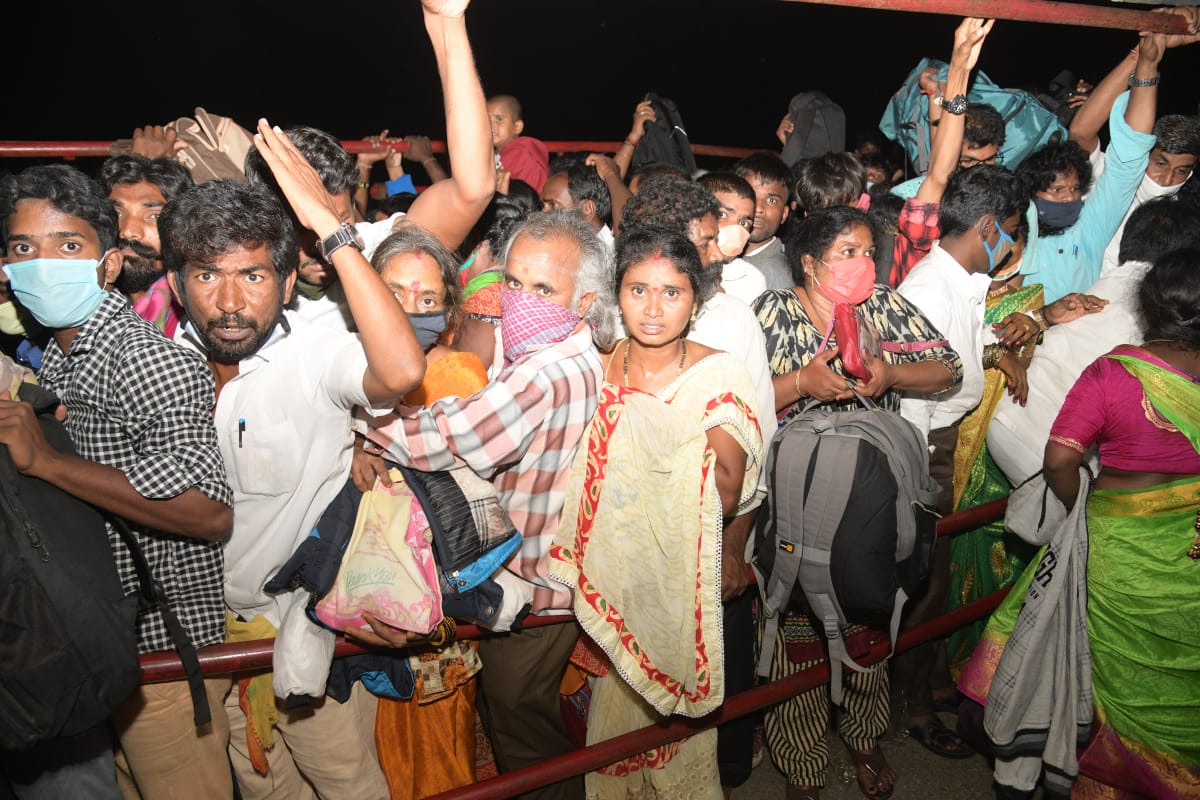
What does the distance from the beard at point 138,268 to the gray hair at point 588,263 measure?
1.25 meters

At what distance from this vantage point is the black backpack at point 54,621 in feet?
5.51

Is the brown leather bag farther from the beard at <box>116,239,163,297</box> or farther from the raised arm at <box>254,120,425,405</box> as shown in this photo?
the raised arm at <box>254,120,425,405</box>

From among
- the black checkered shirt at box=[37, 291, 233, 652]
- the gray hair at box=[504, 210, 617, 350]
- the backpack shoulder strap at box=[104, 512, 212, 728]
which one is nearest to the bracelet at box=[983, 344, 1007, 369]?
the gray hair at box=[504, 210, 617, 350]

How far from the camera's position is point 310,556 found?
2.04m

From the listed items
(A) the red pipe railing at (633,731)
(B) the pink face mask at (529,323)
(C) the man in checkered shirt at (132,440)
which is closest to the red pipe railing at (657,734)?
(A) the red pipe railing at (633,731)

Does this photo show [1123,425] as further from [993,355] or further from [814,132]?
[814,132]

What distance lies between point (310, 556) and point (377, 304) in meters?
0.70

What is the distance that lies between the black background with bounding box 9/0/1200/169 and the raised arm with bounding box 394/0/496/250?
225 inches

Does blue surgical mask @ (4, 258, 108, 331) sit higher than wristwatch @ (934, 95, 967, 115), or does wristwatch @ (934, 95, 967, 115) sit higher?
wristwatch @ (934, 95, 967, 115)

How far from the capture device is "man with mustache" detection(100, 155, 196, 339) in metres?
2.78

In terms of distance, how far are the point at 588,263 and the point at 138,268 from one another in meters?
1.56

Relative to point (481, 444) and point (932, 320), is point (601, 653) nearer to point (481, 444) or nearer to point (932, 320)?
point (481, 444)

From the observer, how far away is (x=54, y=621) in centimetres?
170

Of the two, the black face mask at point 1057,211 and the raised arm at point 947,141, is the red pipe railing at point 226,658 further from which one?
the black face mask at point 1057,211
